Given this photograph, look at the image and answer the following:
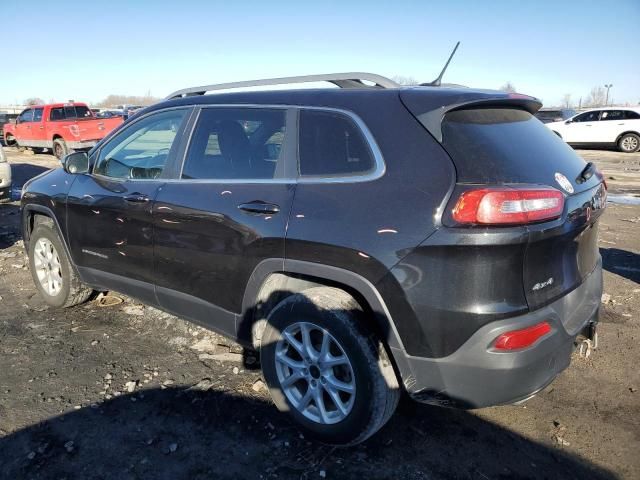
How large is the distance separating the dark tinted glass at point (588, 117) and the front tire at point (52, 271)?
2064cm

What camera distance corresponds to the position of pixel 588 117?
20.2m

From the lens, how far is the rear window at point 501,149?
2.26m

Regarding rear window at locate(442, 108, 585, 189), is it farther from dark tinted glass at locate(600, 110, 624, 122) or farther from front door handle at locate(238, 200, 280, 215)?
dark tinted glass at locate(600, 110, 624, 122)

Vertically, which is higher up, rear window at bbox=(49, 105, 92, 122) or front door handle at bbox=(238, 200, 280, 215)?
rear window at bbox=(49, 105, 92, 122)

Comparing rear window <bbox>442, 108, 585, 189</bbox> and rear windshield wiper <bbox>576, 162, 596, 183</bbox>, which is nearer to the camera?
rear window <bbox>442, 108, 585, 189</bbox>

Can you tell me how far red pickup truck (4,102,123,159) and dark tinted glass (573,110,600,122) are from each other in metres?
17.5

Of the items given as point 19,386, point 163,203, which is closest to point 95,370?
point 19,386

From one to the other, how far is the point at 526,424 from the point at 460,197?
153cm

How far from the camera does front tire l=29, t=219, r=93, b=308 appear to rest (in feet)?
14.3

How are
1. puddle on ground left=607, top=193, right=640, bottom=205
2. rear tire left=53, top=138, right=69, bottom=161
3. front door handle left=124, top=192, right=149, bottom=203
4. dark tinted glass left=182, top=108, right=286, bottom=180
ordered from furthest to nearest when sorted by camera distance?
1. rear tire left=53, top=138, right=69, bottom=161
2. puddle on ground left=607, top=193, right=640, bottom=205
3. front door handle left=124, top=192, right=149, bottom=203
4. dark tinted glass left=182, top=108, right=286, bottom=180

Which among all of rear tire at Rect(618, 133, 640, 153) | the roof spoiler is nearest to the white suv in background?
rear tire at Rect(618, 133, 640, 153)

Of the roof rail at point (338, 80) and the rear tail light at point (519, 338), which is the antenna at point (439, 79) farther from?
the rear tail light at point (519, 338)

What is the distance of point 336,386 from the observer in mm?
2639

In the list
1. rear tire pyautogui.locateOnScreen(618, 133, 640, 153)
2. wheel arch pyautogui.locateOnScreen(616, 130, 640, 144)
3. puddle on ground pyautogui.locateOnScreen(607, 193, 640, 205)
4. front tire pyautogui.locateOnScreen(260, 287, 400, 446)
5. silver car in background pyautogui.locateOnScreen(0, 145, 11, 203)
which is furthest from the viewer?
rear tire pyautogui.locateOnScreen(618, 133, 640, 153)
